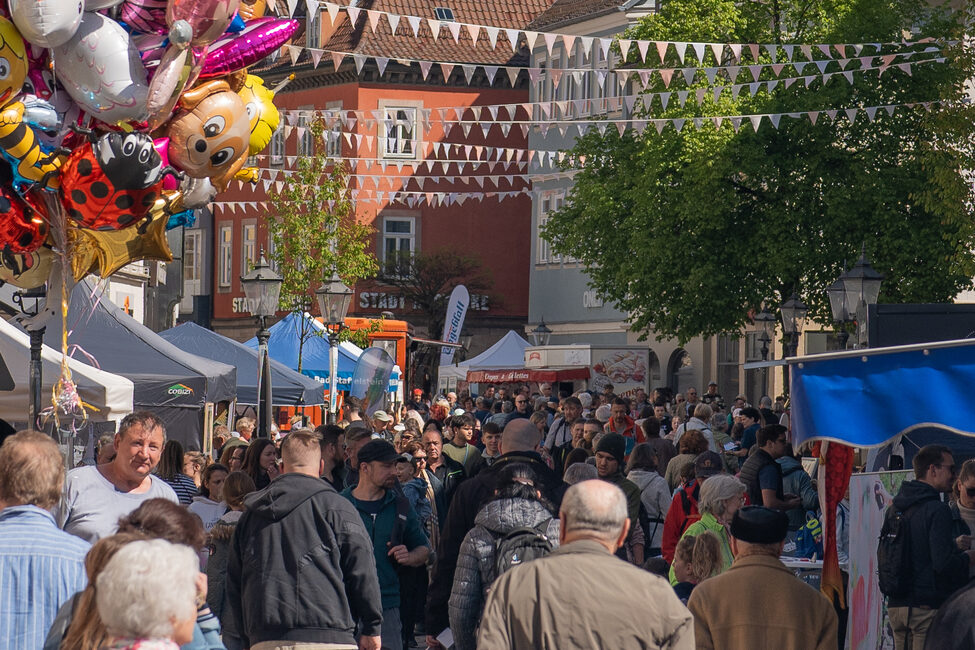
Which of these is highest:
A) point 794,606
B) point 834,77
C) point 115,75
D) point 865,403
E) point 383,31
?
point 383,31

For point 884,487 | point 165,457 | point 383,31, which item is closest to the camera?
point 884,487

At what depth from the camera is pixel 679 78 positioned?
33.2 meters

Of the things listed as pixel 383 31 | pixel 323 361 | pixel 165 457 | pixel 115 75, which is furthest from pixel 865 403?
pixel 383 31

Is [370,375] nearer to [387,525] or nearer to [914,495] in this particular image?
[387,525]

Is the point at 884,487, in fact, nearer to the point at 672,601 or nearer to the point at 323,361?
the point at 672,601

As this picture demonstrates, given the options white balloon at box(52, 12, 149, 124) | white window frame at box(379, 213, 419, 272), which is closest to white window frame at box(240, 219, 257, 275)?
white window frame at box(379, 213, 419, 272)

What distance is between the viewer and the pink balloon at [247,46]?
9383 mm

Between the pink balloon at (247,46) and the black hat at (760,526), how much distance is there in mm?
4337

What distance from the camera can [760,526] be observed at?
21.9 feet

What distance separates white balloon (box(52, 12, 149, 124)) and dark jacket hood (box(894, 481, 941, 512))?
15.5 feet

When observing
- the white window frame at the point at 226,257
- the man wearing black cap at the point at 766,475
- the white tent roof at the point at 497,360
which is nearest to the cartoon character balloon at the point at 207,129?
the man wearing black cap at the point at 766,475

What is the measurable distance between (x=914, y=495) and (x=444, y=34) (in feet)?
149

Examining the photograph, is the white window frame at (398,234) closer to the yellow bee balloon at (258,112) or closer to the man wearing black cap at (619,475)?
the man wearing black cap at (619,475)

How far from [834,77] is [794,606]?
27.4 metres
